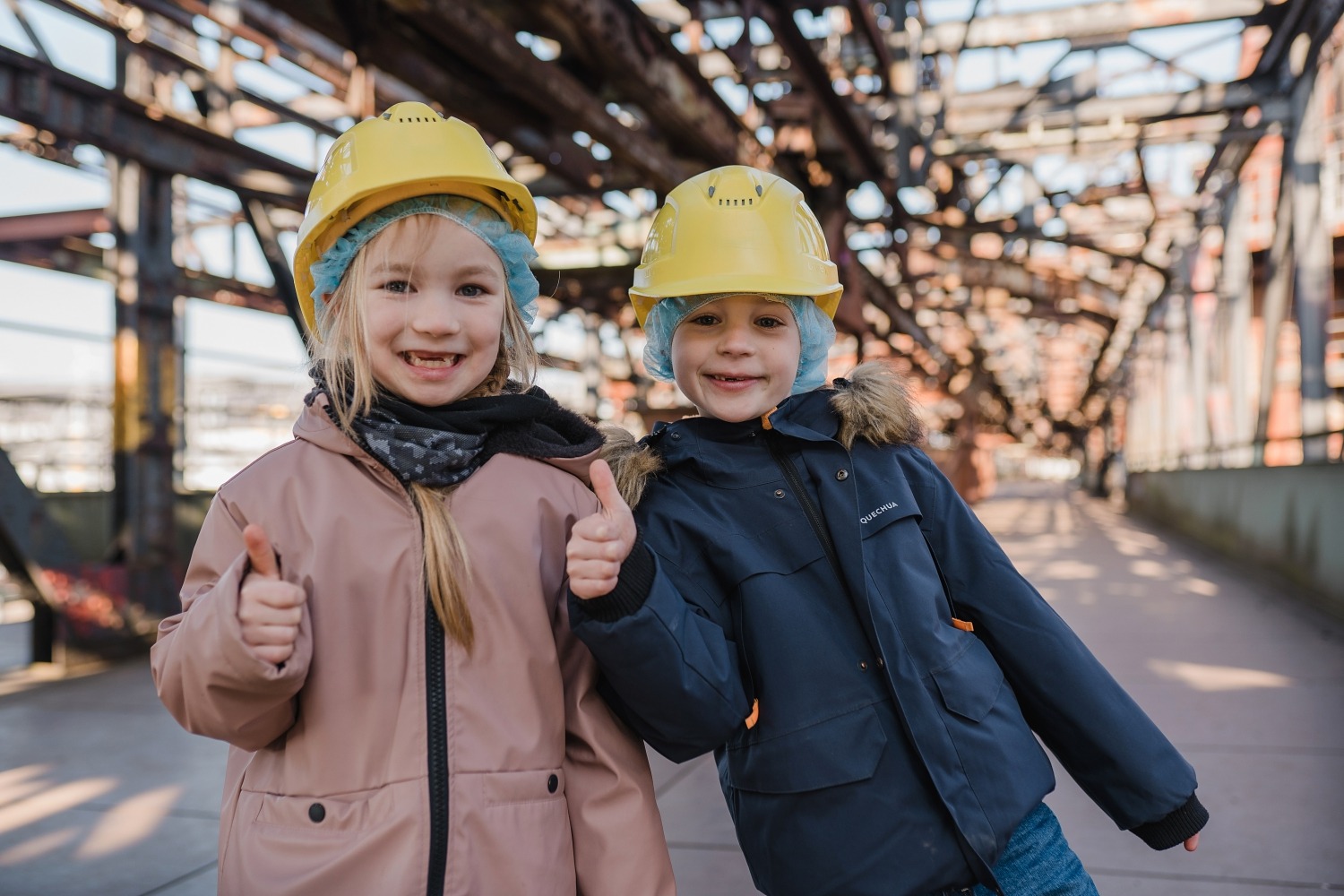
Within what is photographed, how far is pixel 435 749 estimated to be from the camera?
55.7 inches

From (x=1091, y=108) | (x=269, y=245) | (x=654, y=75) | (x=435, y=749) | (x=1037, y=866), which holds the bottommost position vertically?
(x=1037, y=866)

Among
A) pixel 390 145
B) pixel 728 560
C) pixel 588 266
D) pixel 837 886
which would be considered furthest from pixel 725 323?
pixel 588 266

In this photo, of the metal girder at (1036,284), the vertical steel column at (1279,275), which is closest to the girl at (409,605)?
the vertical steel column at (1279,275)

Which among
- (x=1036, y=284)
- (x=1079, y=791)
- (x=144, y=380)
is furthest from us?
(x=1036, y=284)

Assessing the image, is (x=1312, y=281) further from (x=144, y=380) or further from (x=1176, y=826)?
(x=144, y=380)

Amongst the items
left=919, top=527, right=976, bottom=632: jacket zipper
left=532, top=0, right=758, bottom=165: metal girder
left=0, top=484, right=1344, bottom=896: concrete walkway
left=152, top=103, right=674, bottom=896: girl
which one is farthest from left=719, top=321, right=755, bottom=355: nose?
left=532, top=0, right=758, bottom=165: metal girder

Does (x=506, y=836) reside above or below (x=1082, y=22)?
below

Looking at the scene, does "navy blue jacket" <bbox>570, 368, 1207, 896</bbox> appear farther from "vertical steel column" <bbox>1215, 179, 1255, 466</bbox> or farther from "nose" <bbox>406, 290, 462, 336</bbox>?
"vertical steel column" <bbox>1215, 179, 1255, 466</bbox>

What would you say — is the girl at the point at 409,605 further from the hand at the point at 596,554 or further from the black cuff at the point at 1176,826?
the black cuff at the point at 1176,826

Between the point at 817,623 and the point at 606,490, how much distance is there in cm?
45

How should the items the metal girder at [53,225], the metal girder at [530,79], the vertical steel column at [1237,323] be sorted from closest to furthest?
the metal girder at [530,79]
the metal girder at [53,225]
the vertical steel column at [1237,323]

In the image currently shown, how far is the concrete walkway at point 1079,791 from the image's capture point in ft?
10.0

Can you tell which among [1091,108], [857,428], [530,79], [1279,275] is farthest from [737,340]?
[1091,108]

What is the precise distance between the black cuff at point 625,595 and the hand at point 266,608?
0.39 m
